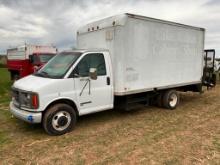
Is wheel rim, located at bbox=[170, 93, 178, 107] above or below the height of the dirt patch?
above

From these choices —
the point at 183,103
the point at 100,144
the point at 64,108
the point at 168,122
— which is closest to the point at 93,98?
the point at 64,108

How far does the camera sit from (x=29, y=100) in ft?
17.0

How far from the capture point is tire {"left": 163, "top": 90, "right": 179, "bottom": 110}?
8070 mm

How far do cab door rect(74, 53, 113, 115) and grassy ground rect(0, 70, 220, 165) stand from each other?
624 millimetres

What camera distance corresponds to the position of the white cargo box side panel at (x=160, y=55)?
649 cm

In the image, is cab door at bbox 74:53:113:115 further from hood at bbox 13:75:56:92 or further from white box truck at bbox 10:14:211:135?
hood at bbox 13:75:56:92

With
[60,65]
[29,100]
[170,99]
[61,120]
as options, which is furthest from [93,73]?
[170,99]

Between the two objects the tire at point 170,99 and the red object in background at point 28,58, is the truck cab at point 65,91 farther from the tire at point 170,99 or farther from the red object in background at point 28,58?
the red object in background at point 28,58

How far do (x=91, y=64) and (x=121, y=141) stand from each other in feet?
6.98

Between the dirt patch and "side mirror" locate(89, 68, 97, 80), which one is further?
"side mirror" locate(89, 68, 97, 80)

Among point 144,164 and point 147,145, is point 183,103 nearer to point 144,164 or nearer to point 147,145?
point 147,145

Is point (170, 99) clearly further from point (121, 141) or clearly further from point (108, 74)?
point (121, 141)

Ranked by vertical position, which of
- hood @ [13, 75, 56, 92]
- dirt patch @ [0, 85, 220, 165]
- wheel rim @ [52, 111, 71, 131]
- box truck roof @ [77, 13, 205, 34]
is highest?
box truck roof @ [77, 13, 205, 34]

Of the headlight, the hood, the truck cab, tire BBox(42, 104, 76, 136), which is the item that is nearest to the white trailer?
the truck cab
